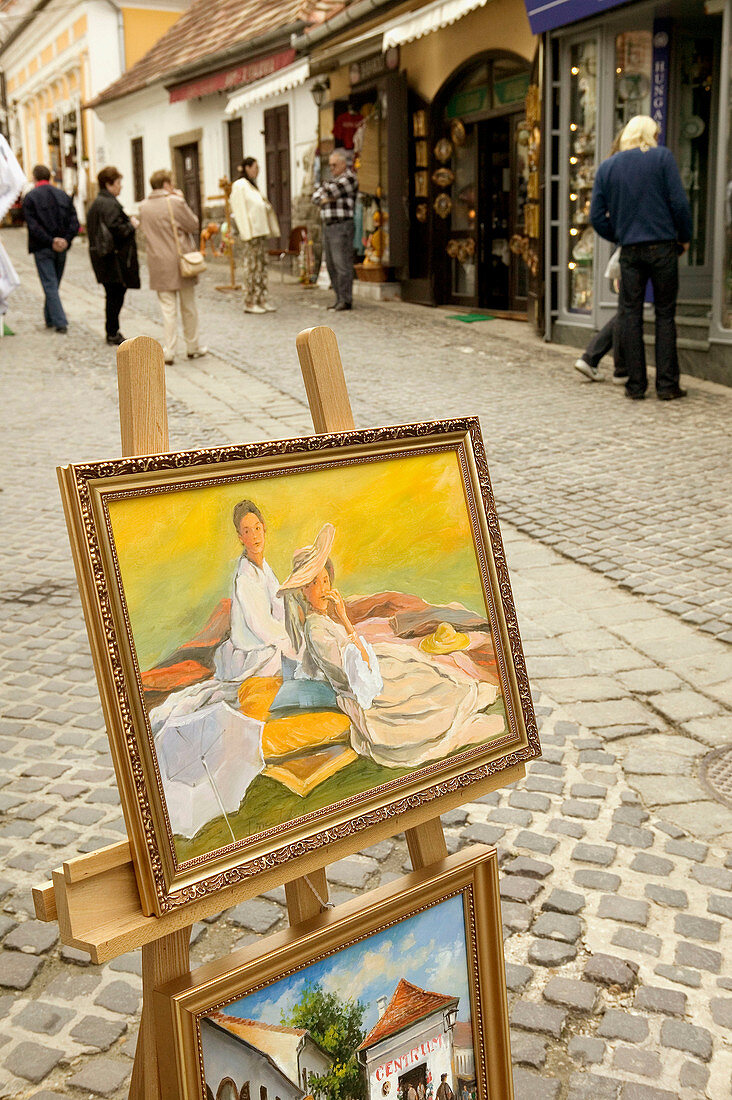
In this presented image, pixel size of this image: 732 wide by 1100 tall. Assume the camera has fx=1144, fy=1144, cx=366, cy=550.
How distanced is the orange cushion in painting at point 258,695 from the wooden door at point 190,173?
22.6 metres

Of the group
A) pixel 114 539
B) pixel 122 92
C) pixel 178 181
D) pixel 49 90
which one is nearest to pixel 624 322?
pixel 114 539

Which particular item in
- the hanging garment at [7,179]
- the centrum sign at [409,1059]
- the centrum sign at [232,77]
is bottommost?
the centrum sign at [409,1059]

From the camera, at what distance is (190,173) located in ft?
76.7

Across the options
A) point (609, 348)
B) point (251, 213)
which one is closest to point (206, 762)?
point (609, 348)

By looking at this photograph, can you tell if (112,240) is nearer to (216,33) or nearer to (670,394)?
(670,394)

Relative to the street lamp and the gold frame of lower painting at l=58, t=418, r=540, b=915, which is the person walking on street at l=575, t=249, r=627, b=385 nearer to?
the gold frame of lower painting at l=58, t=418, r=540, b=915

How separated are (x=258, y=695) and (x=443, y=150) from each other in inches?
557

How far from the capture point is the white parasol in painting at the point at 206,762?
1488 mm

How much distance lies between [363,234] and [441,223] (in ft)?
5.75

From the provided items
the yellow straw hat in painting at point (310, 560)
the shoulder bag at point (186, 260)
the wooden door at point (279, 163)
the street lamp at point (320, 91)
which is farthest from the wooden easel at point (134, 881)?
the wooden door at point (279, 163)

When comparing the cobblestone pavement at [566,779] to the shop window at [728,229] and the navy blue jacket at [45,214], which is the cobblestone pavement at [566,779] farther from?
the navy blue jacket at [45,214]

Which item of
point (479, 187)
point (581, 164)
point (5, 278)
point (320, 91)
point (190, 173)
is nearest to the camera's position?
point (5, 278)

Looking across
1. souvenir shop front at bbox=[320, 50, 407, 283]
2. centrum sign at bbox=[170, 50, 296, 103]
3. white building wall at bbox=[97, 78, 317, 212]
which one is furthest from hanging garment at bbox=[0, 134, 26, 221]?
centrum sign at bbox=[170, 50, 296, 103]

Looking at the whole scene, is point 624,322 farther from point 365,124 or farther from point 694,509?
point 365,124
